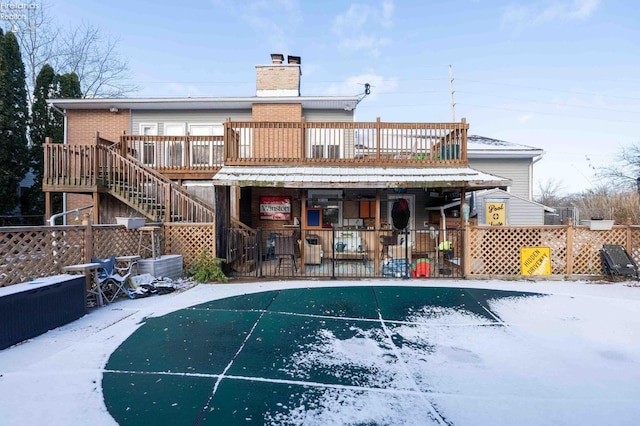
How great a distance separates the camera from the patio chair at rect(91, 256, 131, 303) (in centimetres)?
636

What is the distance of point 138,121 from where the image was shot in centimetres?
1377

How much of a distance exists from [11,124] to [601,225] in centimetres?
2368

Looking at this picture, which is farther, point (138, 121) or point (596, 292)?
point (138, 121)

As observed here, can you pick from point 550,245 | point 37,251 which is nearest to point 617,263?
point 550,245

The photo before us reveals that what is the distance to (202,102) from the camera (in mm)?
13188

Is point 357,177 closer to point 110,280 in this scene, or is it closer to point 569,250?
point 569,250

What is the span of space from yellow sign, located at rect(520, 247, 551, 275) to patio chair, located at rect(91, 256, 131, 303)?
960cm

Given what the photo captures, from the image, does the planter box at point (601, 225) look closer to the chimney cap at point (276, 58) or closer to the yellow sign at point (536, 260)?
the yellow sign at point (536, 260)

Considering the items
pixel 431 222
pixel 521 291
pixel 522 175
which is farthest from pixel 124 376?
pixel 522 175

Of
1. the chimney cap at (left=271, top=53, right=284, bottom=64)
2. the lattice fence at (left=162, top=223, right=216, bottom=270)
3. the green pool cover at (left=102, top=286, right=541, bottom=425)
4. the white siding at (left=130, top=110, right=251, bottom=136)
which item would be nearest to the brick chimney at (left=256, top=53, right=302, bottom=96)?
the chimney cap at (left=271, top=53, right=284, bottom=64)

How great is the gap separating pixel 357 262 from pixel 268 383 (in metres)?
7.45

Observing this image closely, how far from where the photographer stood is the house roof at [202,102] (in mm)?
13008

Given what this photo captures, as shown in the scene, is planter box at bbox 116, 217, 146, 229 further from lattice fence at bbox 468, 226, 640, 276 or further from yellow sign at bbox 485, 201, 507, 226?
yellow sign at bbox 485, 201, 507, 226

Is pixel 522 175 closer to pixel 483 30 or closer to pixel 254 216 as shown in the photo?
pixel 483 30
